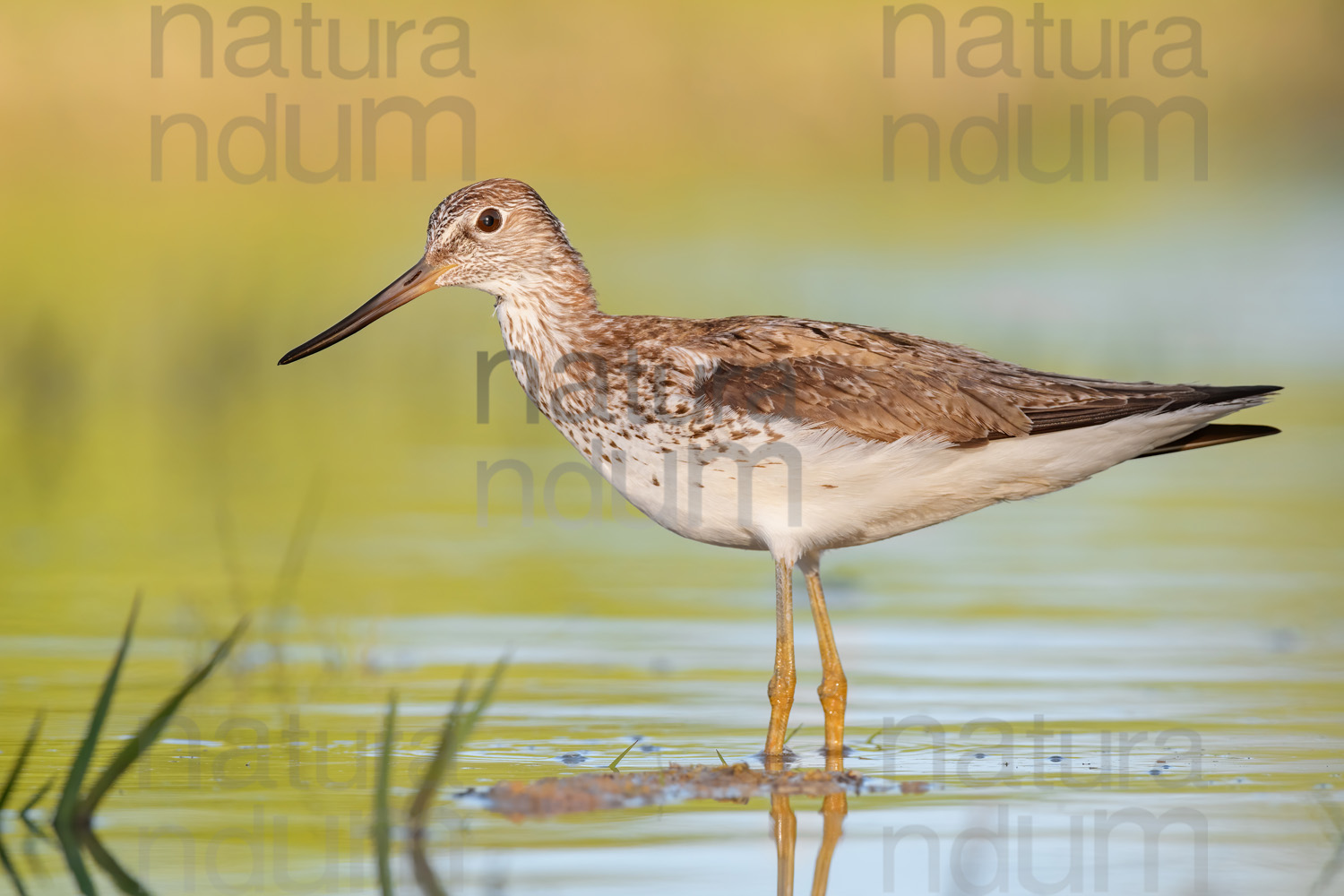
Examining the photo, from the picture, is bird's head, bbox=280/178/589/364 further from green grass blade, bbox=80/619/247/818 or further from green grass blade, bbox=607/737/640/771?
green grass blade, bbox=80/619/247/818

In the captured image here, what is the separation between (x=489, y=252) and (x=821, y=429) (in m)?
1.68

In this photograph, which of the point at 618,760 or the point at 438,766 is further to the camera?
the point at 618,760

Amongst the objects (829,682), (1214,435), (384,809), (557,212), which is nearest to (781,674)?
(829,682)

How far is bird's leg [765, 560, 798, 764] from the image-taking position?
6.44 metres

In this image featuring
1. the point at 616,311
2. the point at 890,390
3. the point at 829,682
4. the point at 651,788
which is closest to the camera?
the point at 651,788

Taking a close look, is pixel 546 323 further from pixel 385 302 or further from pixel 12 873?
pixel 12 873

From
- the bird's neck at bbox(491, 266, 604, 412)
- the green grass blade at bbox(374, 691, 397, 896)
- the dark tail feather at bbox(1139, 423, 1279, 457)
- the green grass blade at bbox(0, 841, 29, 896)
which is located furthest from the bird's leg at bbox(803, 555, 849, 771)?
the green grass blade at bbox(0, 841, 29, 896)

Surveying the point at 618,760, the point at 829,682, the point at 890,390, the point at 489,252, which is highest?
the point at 489,252

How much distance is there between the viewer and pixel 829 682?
687 cm

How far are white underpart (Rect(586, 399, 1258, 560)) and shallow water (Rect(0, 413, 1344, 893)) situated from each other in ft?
2.24

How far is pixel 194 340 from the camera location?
15734 mm

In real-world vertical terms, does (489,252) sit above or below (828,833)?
above

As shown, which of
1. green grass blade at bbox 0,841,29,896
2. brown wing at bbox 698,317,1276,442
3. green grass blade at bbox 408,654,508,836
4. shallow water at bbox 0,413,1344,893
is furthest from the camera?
brown wing at bbox 698,317,1276,442

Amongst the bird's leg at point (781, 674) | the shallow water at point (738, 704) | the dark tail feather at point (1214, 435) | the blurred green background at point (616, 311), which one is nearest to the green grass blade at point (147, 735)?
the shallow water at point (738, 704)
